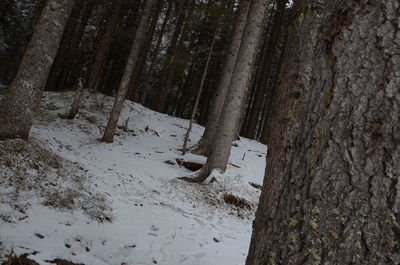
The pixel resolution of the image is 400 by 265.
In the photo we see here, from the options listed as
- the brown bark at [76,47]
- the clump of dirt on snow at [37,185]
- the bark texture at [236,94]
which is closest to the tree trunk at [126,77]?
the brown bark at [76,47]

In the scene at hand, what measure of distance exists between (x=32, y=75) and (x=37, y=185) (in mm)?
2611

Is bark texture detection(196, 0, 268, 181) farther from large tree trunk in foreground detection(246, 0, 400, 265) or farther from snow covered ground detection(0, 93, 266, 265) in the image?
large tree trunk in foreground detection(246, 0, 400, 265)

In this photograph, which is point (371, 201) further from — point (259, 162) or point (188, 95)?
point (188, 95)

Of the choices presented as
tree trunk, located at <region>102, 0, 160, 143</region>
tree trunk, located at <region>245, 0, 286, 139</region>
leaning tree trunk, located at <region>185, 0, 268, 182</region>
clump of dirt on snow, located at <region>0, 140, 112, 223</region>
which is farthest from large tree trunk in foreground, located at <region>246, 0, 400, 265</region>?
tree trunk, located at <region>245, 0, 286, 139</region>

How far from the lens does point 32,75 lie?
274 inches

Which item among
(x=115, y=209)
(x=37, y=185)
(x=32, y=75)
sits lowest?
(x=115, y=209)

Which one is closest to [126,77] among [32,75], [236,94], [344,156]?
[236,94]

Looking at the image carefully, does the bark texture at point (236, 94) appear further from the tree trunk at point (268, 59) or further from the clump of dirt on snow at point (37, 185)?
the tree trunk at point (268, 59)

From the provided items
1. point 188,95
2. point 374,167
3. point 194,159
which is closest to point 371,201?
point 374,167

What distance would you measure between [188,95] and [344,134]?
106 feet

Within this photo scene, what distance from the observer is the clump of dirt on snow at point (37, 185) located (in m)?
5.02

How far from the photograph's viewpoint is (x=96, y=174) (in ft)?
27.0

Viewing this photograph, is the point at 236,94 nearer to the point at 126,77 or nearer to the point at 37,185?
the point at 126,77

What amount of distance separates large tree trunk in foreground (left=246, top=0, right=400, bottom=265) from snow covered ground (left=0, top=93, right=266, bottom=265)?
3.33 metres
